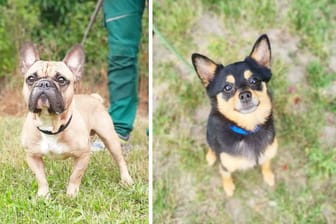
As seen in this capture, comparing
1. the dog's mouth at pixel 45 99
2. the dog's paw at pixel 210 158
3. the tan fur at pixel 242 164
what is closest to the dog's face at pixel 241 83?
the tan fur at pixel 242 164

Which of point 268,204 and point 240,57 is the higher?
point 240,57

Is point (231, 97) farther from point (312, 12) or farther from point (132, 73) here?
point (312, 12)

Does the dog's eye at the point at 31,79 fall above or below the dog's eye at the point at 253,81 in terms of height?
above

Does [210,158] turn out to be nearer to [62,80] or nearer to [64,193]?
[64,193]

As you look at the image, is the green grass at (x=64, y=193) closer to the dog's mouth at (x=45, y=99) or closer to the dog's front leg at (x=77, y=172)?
the dog's front leg at (x=77, y=172)

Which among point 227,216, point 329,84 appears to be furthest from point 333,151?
point 227,216

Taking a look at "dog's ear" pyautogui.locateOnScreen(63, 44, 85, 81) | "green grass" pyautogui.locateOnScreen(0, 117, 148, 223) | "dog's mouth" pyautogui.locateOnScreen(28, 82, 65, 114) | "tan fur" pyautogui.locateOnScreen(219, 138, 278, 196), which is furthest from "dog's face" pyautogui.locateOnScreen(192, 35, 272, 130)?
"dog's mouth" pyautogui.locateOnScreen(28, 82, 65, 114)
